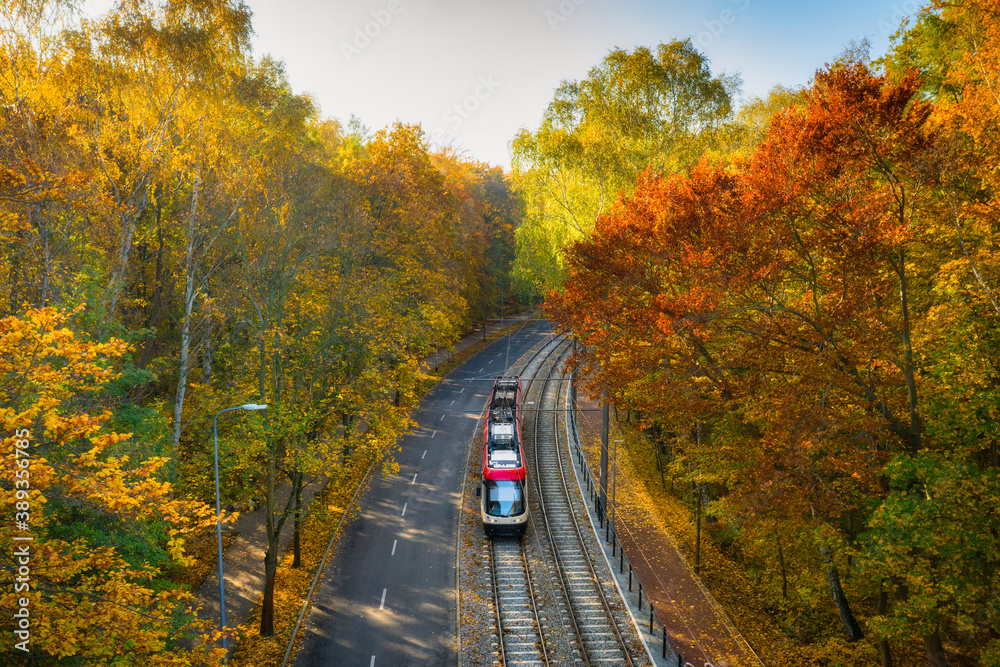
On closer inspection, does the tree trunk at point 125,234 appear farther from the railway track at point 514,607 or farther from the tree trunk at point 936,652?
the tree trunk at point 936,652

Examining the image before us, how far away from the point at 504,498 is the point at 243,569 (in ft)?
34.3

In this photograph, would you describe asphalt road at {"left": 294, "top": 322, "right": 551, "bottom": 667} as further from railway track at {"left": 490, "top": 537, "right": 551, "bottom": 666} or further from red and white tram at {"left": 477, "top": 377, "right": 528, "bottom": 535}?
red and white tram at {"left": 477, "top": 377, "right": 528, "bottom": 535}

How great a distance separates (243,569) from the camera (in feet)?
67.6

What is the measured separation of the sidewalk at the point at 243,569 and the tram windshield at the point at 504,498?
681 centimetres

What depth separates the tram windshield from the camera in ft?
71.4

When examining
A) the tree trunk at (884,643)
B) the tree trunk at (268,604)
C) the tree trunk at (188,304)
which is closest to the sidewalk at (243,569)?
the tree trunk at (268,604)

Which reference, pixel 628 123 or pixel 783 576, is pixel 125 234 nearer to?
pixel 628 123

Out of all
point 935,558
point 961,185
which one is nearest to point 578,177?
point 961,185

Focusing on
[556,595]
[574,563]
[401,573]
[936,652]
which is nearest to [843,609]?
[936,652]

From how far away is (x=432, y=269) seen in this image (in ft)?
116

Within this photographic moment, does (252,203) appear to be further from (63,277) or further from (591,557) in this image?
(591,557)

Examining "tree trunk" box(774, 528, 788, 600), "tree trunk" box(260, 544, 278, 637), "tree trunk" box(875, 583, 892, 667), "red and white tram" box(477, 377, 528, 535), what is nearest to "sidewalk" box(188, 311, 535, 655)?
"tree trunk" box(260, 544, 278, 637)

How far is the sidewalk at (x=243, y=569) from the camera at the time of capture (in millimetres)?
18250

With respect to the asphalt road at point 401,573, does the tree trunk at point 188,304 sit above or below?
above
